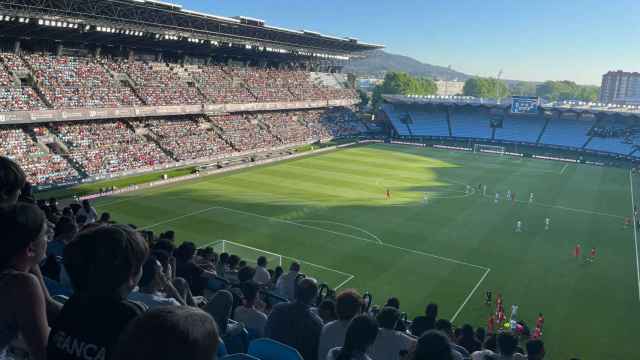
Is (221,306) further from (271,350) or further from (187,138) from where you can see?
(187,138)

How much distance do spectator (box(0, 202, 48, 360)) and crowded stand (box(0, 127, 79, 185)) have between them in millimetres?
39390

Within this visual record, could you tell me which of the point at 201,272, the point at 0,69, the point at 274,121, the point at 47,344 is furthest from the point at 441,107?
the point at 47,344

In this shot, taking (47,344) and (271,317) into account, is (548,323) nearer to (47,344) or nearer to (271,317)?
(271,317)

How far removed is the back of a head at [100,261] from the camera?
354 centimetres

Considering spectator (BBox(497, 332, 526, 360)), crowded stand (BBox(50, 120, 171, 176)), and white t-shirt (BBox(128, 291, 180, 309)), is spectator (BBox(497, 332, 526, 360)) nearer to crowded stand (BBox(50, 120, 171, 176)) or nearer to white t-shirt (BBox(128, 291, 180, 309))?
white t-shirt (BBox(128, 291, 180, 309))

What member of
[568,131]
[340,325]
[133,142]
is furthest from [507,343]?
[568,131]

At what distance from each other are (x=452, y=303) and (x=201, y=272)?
14.6 meters

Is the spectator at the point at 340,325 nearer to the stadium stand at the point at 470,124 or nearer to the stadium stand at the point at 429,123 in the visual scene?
the stadium stand at the point at 470,124

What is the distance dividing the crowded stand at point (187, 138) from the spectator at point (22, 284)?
48676 millimetres

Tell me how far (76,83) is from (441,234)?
3774 centimetres

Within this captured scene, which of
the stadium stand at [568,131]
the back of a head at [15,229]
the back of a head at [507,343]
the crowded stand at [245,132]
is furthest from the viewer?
the stadium stand at [568,131]

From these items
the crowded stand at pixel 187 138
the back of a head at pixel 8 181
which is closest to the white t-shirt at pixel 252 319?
the back of a head at pixel 8 181

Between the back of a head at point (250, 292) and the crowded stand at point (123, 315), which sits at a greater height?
the crowded stand at point (123, 315)

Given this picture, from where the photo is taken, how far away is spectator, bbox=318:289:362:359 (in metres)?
8.16
